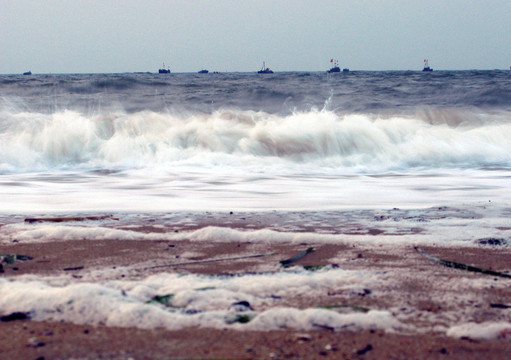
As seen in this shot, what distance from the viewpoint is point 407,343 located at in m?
2.03

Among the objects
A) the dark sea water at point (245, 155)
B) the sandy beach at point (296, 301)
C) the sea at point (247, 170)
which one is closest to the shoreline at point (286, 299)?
the sandy beach at point (296, 301)

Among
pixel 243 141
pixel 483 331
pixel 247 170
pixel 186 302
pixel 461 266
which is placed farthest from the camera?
pixel 243 141

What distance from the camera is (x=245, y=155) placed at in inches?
409

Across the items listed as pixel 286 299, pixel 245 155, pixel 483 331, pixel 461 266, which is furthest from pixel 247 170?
pixel 483 331

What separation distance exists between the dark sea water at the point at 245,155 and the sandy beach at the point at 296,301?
6.46 feet

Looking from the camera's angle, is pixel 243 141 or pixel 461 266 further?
pixel 243 141

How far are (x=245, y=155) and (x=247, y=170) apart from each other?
64.3 inches

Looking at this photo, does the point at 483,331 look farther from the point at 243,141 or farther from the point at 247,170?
the point at 243,141

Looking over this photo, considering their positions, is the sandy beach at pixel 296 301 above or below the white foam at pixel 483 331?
below

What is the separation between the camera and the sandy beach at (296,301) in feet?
6.41

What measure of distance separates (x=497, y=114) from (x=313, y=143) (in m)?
6.65

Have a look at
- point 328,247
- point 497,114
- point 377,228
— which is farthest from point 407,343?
point 497,114

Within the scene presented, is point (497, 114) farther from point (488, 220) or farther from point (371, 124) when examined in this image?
point (488, 220)

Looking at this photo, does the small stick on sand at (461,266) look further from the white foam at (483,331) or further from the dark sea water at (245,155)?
the dark sea water at (245,155)
